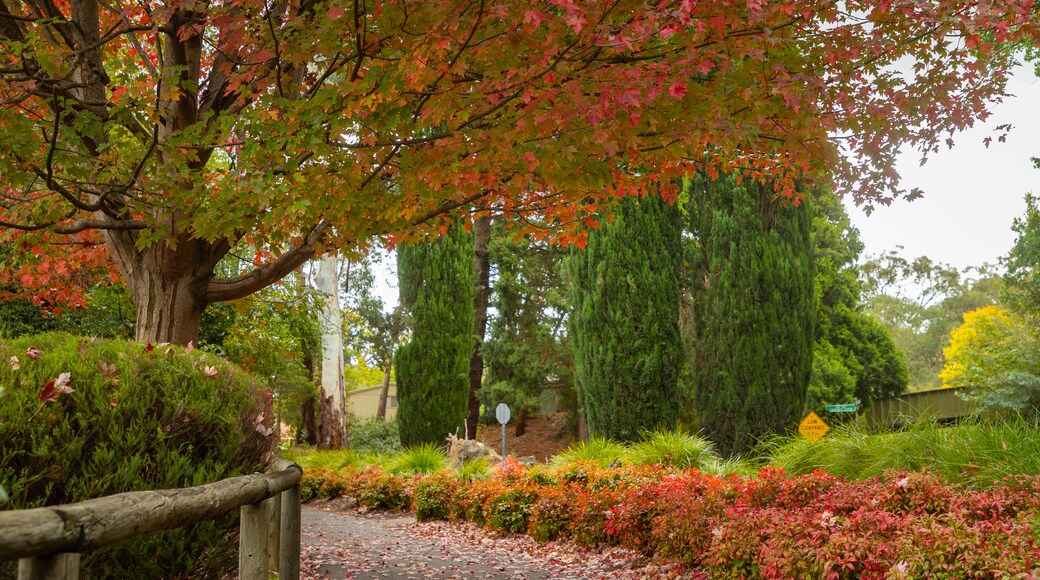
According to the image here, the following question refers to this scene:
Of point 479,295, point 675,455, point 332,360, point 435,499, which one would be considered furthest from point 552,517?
point 479,295

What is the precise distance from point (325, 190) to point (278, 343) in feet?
28.4

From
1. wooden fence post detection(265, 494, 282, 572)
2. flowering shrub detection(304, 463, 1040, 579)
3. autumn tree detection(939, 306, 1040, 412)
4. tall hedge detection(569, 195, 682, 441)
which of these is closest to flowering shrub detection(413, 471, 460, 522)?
flowering shrub detection(304, 463, 1040, 579)

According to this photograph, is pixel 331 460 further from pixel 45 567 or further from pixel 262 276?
pixel 45 567

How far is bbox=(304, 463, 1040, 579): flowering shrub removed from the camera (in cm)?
418

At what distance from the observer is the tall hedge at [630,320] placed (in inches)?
608

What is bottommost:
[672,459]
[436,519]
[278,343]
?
[436,519]

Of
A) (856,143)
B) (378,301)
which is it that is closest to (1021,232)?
(856,143)

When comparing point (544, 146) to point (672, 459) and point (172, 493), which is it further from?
point (672, 459)

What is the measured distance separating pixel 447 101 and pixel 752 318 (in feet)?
38.4

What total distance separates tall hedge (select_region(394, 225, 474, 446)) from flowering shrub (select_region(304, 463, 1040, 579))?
33.1ft

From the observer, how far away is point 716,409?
1570cm

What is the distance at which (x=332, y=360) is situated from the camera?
19.3 m

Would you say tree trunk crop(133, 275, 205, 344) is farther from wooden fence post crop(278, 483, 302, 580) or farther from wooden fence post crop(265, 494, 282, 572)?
wooden fence post crop(278, 483, 302, 580)

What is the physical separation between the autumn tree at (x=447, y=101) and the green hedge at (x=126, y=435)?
1.59m
